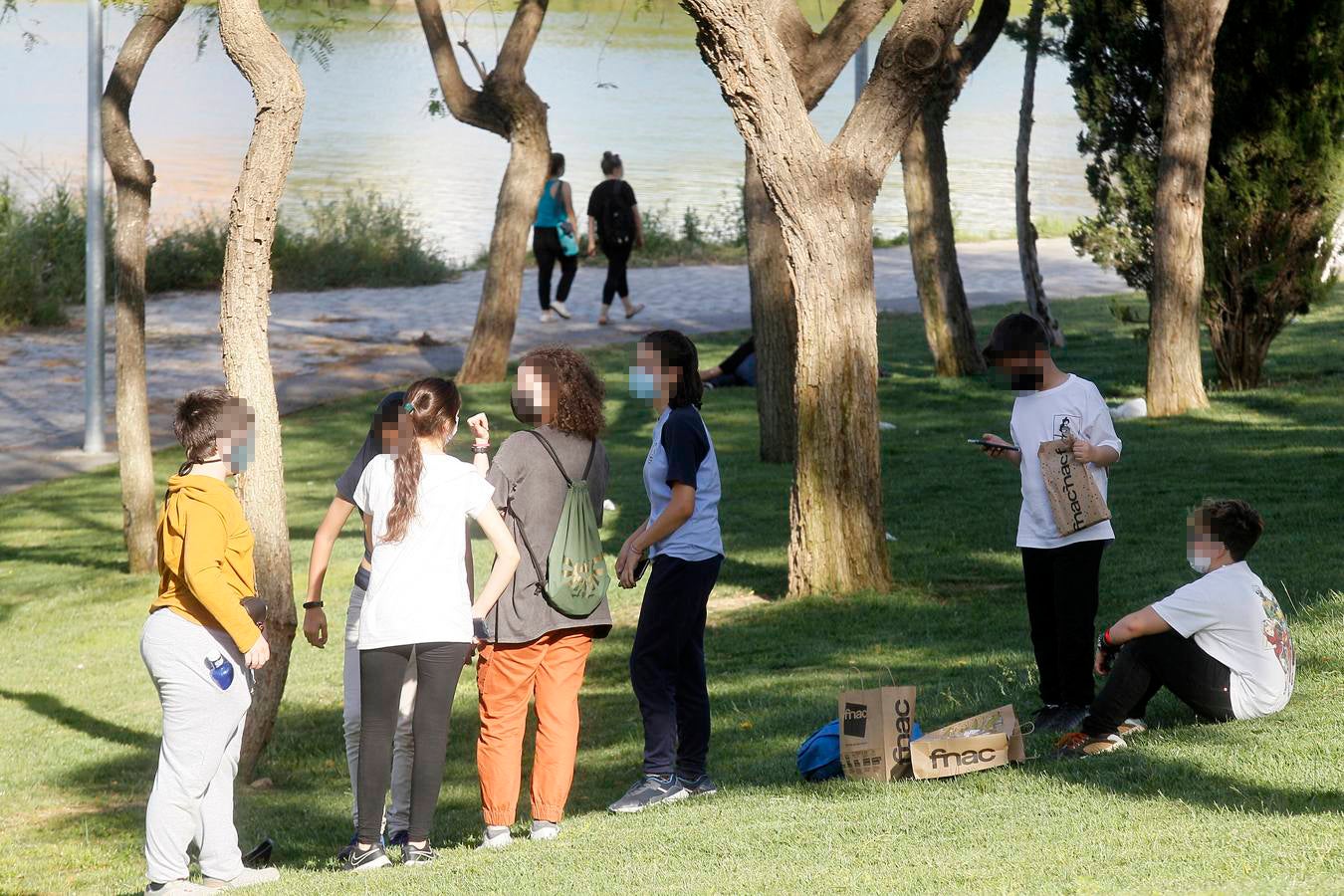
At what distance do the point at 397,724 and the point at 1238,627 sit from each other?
2929mm

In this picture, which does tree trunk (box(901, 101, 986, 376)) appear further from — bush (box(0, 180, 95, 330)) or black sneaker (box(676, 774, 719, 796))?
bush (box(0, 180, 95, 330))

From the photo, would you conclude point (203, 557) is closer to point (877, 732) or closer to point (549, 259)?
point (877, 732)

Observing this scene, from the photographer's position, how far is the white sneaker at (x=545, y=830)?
5.27 metres

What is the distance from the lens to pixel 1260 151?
1426cm

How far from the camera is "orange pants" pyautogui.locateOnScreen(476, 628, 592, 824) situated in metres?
5.21

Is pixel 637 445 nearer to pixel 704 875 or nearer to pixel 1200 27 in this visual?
pixel 1200 27

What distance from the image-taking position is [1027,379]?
19.6ft

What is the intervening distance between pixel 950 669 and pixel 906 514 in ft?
11.9

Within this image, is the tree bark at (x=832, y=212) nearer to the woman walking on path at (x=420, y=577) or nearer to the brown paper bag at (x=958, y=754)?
the brown paper bag at (x=958, y=754)

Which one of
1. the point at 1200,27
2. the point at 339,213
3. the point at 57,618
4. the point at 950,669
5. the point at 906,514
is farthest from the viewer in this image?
the point at 339,213

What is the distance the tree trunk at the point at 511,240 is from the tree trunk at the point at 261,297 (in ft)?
31.7

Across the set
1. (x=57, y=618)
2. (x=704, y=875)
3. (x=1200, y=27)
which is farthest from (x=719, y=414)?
(x=704, y=875)

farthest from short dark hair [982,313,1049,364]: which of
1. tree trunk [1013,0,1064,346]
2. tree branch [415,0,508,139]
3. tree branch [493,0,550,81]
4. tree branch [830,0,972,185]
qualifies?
tree branch [415,0,508,139]

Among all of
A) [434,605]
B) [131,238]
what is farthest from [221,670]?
[131,238]
